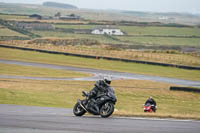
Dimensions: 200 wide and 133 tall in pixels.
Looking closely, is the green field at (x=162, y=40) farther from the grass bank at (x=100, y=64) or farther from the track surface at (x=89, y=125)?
the track surface at (x=89, y=125)

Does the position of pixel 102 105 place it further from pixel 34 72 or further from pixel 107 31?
pixel 107 31

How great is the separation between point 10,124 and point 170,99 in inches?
919

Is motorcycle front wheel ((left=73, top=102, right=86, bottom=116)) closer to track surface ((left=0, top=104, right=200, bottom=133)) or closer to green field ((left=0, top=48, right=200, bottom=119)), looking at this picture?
green field ((left=0, top=48, right=200, bottom=119))

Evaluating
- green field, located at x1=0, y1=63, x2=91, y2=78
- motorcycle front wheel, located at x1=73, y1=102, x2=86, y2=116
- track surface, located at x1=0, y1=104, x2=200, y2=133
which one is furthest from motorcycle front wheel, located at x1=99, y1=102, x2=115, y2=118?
green field, located at x1=0, y1=63, x2=91, y2=78

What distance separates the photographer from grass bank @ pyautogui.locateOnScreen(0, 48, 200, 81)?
5525 cm

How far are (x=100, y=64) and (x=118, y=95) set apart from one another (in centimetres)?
2658

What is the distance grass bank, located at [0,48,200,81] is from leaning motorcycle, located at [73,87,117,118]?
1444 inches

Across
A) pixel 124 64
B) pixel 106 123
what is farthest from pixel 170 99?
pixel 124 64

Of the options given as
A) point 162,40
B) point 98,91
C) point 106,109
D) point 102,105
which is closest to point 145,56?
point 98,91

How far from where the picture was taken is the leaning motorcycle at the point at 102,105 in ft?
52.4

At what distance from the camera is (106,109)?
16.0 m

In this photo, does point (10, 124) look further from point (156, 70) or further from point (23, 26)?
point (23, 26)

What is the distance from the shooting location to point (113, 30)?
523ft

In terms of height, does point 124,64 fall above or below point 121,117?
below
